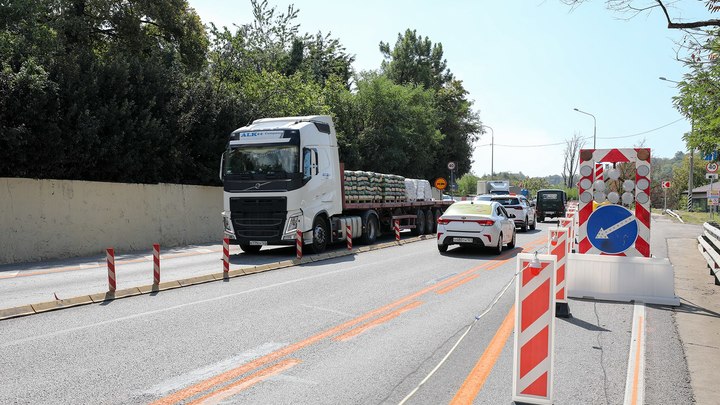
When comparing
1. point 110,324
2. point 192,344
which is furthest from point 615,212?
point 110,324

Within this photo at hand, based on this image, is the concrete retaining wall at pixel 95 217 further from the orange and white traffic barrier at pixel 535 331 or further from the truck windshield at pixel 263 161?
the orange and white traffic barrier at pixel 535 331

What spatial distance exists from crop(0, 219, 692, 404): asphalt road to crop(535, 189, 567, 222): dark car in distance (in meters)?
30.4

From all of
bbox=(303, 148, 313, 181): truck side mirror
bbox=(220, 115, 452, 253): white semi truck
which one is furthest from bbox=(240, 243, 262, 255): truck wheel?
bbox=(303, 148, 313, 181): truck side mirror

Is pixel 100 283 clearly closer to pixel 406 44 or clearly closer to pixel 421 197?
pixel 421 197

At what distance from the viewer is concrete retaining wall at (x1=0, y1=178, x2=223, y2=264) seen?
1579 centimetres

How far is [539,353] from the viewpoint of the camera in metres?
4.60

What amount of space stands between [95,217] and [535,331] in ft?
54.5

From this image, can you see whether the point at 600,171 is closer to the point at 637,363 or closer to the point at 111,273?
the point at 637,363

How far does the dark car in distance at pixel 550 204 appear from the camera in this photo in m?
38.7

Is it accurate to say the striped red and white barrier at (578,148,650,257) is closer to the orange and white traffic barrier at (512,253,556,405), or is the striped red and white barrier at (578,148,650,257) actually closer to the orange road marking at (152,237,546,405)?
the orange road marking at (152,237,546,405)

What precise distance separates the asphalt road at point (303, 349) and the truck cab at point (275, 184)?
519 centimetres

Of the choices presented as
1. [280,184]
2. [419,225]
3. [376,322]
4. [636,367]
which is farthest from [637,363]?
[419,225]

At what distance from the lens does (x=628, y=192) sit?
9516 mm

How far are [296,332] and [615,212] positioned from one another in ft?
19.2
